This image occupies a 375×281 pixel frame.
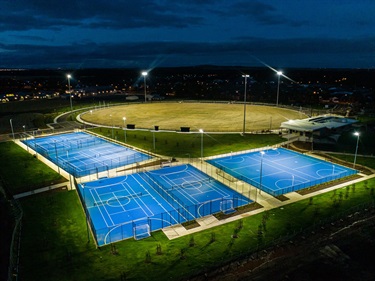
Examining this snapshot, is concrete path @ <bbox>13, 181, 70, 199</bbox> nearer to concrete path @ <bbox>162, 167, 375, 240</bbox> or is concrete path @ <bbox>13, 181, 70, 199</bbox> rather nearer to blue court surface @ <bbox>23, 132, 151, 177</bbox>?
blue court surface @ <bbox>23, 132, 151, 177</bbox>

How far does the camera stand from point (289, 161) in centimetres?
4609

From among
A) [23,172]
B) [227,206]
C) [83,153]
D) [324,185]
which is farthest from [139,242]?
[83,153]

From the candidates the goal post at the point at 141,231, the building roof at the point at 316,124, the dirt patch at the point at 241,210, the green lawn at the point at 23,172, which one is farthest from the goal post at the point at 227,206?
the building roof at the point at 316,124

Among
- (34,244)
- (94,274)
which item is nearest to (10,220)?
(34,244)

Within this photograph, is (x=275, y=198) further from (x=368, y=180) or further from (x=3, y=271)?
(x=3, y=271)

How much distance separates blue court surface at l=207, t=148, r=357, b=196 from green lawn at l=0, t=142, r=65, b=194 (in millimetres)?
22533

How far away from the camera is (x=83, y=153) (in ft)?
167

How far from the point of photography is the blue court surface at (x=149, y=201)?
28750mm

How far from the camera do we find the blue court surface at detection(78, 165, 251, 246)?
2875 centimetres

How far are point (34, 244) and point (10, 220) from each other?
277 inches

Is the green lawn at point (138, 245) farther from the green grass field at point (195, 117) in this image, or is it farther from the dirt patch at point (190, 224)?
the green grass field at point (195, 117)

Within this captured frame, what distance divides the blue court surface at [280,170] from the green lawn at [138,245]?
511 cm

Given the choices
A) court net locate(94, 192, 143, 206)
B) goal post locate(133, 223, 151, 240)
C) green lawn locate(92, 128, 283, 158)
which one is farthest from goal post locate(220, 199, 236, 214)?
green lawn locate(92, 128, 283, 158)

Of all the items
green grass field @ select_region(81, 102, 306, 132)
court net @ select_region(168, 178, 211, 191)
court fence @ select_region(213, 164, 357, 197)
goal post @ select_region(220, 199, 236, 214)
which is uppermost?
green grass field @ select_region(81, 102, 306, 132)
